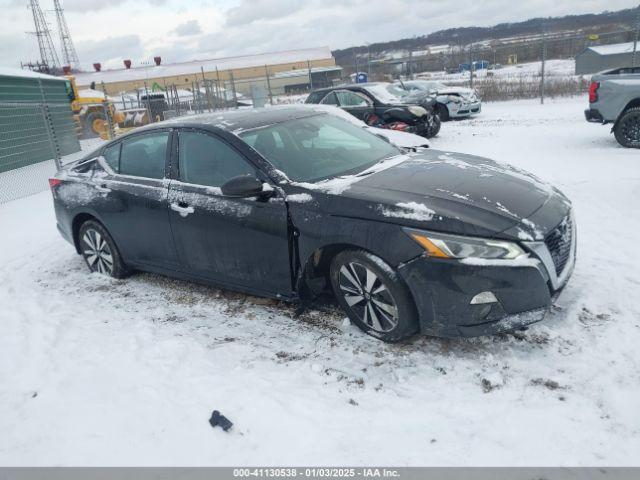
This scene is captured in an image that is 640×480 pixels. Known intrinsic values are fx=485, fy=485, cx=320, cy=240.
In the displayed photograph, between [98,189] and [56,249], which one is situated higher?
[98,189]

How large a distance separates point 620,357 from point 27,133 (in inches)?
560

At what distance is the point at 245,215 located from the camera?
3553mm

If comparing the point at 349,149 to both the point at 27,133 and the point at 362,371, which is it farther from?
the point at 27,133

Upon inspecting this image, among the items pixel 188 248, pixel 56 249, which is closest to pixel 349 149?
pixel 188 248

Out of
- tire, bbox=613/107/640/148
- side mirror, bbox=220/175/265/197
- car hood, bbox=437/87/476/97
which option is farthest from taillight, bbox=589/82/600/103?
side mirror, bbox=220/175/265/197

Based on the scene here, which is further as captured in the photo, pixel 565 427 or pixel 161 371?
pixel 161 371

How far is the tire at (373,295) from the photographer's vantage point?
9.86 feet

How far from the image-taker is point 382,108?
11805mm

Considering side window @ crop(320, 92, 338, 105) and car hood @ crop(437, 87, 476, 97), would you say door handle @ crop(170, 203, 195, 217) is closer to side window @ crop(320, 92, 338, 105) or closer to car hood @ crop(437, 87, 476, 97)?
→ side window @ crop(320, 92, 338, 105)

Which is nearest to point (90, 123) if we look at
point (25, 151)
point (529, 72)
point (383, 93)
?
point (25, 151)

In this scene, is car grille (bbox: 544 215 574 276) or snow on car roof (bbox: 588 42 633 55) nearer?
car grille (bbox: 544 215 574 276)

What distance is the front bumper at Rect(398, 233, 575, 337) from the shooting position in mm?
2770

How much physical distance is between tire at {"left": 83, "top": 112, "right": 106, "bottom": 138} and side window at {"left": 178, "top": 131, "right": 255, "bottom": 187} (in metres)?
17.3

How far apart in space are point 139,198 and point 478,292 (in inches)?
117
